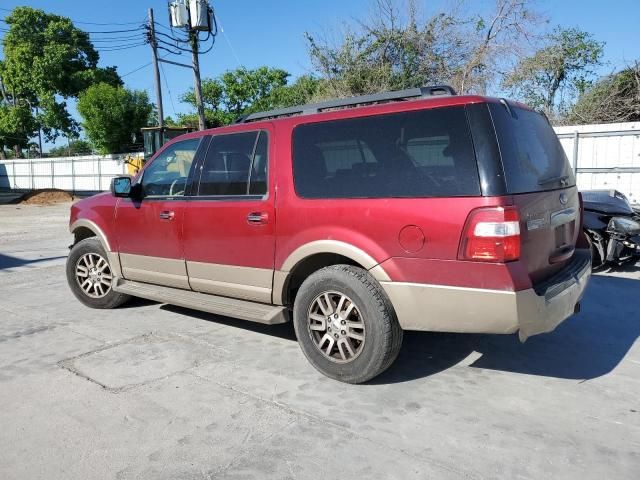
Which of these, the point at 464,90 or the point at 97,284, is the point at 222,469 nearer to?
the point at 97,284

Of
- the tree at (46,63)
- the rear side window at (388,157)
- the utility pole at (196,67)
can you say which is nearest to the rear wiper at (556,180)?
the rear side window at (388,157)

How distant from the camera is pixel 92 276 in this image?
5.80m

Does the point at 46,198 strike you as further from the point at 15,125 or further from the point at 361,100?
the point at 361,100

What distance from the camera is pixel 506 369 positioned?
4.03 meters

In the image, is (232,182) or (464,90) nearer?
(232,182)

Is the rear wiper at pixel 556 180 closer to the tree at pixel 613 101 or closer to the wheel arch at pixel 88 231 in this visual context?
the wheel arch at pixel 88 231

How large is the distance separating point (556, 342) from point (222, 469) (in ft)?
10.1

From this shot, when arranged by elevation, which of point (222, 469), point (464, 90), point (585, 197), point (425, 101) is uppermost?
point (464, 90)

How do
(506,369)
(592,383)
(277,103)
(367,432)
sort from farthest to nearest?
(277,103) → (506,369) → (592,383) → (367,432)

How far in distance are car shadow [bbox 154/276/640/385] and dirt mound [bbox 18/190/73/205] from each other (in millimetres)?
24257

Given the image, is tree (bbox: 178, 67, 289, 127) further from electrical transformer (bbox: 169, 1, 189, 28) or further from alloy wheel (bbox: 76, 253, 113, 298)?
alloy wheel (bbox: 76, 253, 113, 298)

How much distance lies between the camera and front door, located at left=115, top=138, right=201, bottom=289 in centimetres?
485

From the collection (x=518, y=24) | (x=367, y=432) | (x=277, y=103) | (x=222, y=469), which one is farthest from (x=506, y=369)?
(x=277, y=103)

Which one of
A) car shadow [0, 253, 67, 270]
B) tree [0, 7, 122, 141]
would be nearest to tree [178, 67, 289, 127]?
tree [0, 7, 122, 141]
